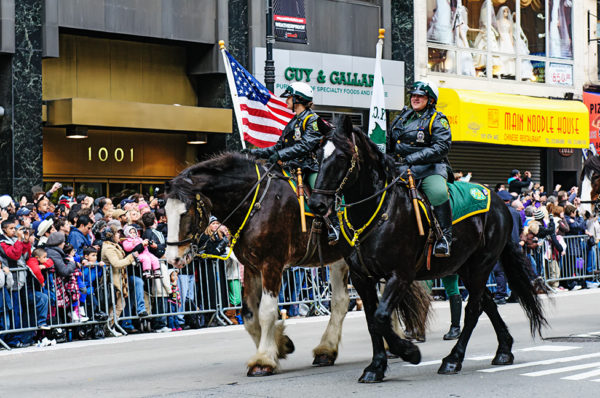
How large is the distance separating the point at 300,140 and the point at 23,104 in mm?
11057

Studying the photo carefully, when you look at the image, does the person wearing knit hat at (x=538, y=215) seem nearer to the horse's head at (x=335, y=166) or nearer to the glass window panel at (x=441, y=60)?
the glass window panel at (x=441, y=60)

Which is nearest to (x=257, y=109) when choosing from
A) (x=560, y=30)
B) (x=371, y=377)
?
(x=371, y=377)

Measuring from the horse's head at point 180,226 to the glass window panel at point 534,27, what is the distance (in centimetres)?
2215

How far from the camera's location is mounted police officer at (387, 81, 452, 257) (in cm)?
952

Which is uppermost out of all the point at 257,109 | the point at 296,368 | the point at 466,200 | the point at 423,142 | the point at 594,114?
the point at 594,114

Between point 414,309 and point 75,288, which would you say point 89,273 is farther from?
point 414,309

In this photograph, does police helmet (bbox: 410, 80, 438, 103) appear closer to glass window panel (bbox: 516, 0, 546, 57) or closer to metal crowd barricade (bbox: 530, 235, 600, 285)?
metal crowd barricade (bbox: 530, 235, 600, 285)

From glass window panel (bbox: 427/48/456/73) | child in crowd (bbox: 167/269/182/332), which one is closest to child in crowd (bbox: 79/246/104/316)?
child in crowd (bbox: 167/269/182/332)

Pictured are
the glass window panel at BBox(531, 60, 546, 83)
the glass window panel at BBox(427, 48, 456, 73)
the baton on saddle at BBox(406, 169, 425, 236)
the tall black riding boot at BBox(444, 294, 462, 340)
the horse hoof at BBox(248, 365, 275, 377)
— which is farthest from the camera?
the glass window panel at BBox(531, 60, 546, 83)

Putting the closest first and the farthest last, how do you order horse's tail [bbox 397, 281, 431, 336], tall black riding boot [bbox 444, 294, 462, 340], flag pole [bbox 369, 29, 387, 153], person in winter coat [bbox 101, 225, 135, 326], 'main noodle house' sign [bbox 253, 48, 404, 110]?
horse's tail [bbox 397, 281, 431, 336], tall black riding boot [bbox 444, 294, 462, 340], person in winter coat [bbox 101, 225, 135, 326], flag pole [bbox 369, 29, 387, 153], 'main noodle house' sign [bbox 253, 48, 404, 110]

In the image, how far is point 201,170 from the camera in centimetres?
1016

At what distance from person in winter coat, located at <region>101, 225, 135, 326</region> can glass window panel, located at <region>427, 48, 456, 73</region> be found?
49.6 feet

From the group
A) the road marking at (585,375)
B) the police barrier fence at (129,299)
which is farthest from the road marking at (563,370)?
the police barrier fence at (129,299)

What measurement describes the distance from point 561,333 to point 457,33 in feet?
55.6
